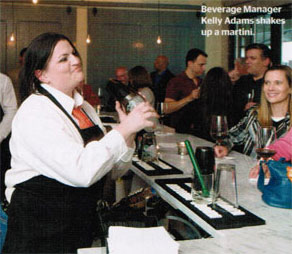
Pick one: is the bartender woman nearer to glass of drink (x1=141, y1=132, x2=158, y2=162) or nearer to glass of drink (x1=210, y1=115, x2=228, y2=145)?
glass of drink (x1=141, y1=132, x2=158, y2=162)

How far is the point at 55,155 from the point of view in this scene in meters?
1.16

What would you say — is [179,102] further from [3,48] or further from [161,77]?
[3,48]

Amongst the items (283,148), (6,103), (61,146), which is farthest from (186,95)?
(61,146)

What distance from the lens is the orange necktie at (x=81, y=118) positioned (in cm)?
143

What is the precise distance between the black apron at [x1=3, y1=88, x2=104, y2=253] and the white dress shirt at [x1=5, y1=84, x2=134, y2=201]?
0.05 meters

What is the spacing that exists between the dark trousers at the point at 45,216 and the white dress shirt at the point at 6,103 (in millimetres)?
1668

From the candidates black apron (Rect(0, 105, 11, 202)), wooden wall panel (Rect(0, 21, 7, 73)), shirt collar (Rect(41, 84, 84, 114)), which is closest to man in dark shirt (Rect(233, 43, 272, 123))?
black apron (Rect(0, 105, 11, 202))

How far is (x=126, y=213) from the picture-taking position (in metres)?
1.13

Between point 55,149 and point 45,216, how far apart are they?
0.85 feet

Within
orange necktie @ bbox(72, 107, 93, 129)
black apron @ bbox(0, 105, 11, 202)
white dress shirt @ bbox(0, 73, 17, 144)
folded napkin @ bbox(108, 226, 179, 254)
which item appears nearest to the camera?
folded napkin @ bbox(108, 226, 179, 254)

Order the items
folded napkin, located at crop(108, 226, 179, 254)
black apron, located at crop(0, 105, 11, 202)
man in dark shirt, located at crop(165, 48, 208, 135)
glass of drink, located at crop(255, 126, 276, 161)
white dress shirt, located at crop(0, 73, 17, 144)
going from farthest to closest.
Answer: man in dark shirt, located at crop(165, 48, 208, 135), black apron, located at crop(0, 105, 11, 202), white dress shirt, located at crop(0, 73, 17, 144), glass of drink, located at crop(255, 126, 276, 161), folded napkin, located at crop(108, 226, 179, 254)

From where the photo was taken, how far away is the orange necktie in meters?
1.43

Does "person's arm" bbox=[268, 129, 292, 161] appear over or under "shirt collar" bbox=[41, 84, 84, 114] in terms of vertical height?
under

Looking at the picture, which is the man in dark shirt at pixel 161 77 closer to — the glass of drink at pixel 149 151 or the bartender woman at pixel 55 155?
the glass of drink at pixel 149 151
